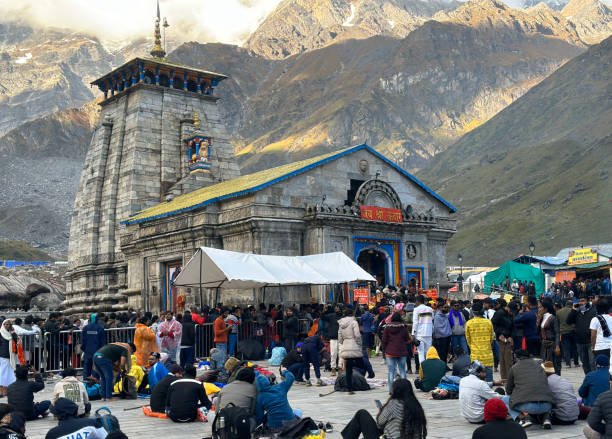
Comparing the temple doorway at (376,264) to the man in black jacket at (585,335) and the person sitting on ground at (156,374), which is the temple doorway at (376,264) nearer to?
the man in black jacket at (585,335)

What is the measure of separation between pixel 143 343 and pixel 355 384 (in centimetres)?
581

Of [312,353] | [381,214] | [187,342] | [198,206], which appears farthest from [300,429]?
[381,214]

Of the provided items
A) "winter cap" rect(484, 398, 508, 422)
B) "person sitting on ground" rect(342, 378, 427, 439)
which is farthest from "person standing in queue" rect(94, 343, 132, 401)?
"winter cap" rect(484, 398, 508, 422)

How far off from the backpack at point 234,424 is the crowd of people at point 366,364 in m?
0.13

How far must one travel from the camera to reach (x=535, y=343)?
1723 cm

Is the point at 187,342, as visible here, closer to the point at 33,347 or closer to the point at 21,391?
the point at 33,347

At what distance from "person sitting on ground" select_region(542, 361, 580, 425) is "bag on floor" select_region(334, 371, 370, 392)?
230 inches

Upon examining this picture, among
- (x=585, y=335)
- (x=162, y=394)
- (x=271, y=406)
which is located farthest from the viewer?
(x=585, y=335)

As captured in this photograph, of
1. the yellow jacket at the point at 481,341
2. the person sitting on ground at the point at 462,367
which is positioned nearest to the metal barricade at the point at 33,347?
the person sitting on ground at the point at 462,367

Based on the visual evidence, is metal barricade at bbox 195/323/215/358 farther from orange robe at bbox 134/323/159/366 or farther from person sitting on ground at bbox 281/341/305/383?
person sitting on ground at bbox 281/341/305/383

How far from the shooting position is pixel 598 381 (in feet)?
40.0

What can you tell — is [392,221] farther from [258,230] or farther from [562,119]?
[562,119]

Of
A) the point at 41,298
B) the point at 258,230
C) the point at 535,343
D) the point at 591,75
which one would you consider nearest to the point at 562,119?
the point at 591,75

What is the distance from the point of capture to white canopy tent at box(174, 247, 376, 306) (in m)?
23.4
